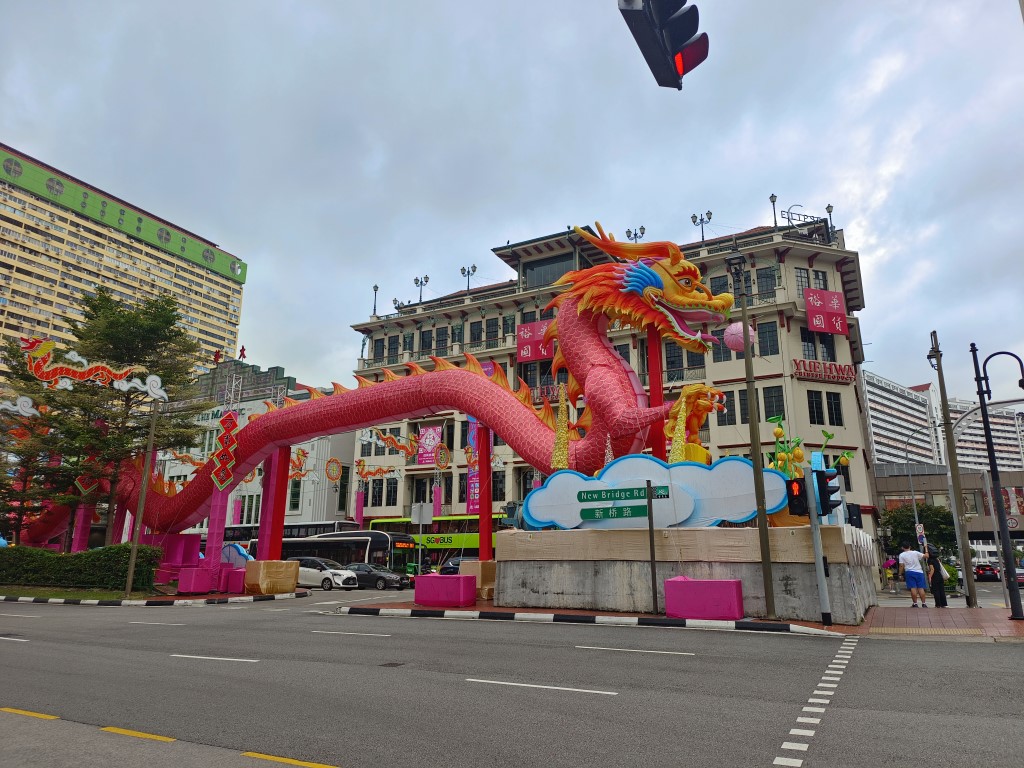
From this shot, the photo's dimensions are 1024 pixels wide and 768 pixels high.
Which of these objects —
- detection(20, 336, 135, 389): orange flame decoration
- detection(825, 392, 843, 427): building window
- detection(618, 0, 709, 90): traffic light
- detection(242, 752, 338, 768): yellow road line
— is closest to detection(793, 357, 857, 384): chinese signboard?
detection(825, 392, 843, 427): building window

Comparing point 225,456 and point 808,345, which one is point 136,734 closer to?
point 225,456

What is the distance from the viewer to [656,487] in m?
14.7

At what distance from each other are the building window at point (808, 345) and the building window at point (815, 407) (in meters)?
2.00

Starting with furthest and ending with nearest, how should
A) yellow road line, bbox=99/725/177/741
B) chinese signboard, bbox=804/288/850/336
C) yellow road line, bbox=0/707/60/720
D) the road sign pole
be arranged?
1. chinese signboard, bbox=804/288/850/336
2. the road sign pole
3. yellow road line, bbox=0/707/60/720
4. yellow road line, bbox=99/725/177/741

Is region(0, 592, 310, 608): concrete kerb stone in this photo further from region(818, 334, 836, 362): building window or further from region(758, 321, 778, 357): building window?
region(818, 334, 836, 362): building window

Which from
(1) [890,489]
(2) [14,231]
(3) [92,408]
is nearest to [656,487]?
→ (3) [92,408]

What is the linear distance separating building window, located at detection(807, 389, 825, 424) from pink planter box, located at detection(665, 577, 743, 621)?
921 inches

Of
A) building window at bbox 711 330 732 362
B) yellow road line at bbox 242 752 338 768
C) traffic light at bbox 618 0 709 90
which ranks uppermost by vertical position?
building window at bbox 711 330 732 362

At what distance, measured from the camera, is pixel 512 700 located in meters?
6.16

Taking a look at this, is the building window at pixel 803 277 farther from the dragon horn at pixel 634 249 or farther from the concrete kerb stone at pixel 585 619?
the concrete kerb stone at pixel 585 619

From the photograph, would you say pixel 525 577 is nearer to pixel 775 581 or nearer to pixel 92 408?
pixel 775 581

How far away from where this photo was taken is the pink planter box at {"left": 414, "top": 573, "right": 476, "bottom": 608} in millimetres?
16500

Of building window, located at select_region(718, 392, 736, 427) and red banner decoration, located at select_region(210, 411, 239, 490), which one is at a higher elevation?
building window, located at select_region(718, 392, 736, 427)

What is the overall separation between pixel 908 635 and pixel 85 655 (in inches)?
501
